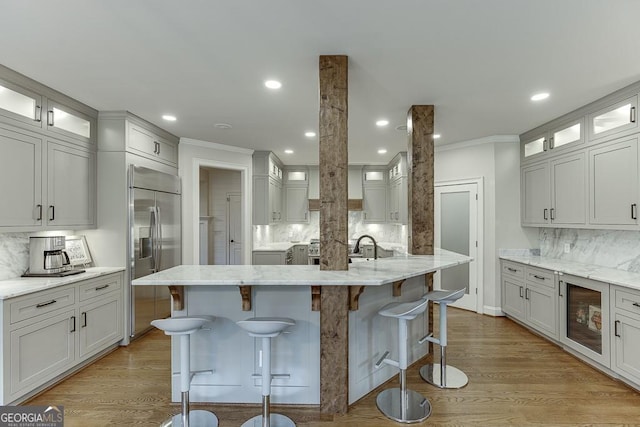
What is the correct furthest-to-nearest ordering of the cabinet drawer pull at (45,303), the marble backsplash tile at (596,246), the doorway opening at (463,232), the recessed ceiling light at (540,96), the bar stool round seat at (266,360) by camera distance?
the doorway opening at (463,232), the marble backsplash tile at (596,246), the recessed ceiling light at (540,96), the cabinet drawer pull at (45,303), the bar stool round seat at (266,360)

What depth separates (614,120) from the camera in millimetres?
3246

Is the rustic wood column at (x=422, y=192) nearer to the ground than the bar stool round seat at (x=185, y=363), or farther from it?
farther from it

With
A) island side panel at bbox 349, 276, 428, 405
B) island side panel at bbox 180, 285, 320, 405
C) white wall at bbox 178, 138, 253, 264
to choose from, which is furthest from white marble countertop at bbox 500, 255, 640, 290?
white wall at bbox 178, 138, 253, 264

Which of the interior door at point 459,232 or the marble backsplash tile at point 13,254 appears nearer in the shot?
the marble backsplash tile at point 13,254

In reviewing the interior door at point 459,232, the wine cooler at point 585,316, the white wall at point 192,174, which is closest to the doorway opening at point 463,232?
the interior door at point 459,232

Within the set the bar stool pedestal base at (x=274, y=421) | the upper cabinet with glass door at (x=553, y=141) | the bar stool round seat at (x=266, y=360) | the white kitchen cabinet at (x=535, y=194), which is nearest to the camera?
the bar stool round seat at (x=266, y=360)

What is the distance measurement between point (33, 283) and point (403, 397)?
123 inches

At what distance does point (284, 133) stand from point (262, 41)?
2.39 meters

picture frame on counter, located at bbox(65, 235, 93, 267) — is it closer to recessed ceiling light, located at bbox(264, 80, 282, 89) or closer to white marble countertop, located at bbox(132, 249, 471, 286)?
white marble countertop, located at bbox(132, 249, 471, 286)

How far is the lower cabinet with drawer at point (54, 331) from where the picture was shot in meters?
2.36

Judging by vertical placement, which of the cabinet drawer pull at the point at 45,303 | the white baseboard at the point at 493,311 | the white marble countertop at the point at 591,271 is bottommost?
the white baseboard at the point at 493,311

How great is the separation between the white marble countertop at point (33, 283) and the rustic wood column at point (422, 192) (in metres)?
3.26

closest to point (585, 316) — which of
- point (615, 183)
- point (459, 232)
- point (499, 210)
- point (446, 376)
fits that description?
point (615, 183)

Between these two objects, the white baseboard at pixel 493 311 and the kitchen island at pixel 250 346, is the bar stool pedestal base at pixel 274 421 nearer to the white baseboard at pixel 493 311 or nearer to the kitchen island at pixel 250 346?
the kitchen island at pixel 250 346
